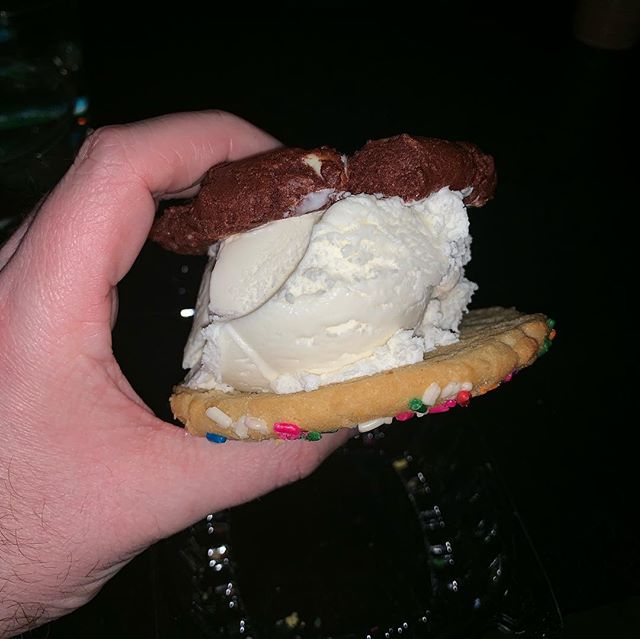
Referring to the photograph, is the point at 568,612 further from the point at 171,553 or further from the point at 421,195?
the point at 421,195

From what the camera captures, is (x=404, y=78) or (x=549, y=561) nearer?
(x=549, y=561)

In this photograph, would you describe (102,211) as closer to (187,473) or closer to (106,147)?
(106,147)

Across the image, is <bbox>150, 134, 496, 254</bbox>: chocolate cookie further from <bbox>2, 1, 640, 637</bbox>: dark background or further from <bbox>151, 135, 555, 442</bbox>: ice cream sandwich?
<bbox>2, 1, 640, 637</bbox>: dark background

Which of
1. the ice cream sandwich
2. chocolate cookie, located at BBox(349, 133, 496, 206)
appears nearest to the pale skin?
the ice cream sandwich

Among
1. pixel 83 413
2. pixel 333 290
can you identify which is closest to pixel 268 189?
pixel 333 290

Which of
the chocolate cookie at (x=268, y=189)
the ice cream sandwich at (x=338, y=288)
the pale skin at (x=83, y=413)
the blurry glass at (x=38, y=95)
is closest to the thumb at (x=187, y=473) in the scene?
the pale skin at (x=83, y=413)

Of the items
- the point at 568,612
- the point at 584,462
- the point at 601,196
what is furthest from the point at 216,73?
the point at 568,612
